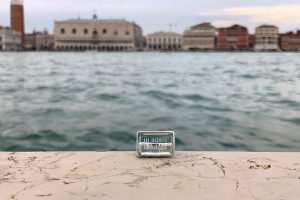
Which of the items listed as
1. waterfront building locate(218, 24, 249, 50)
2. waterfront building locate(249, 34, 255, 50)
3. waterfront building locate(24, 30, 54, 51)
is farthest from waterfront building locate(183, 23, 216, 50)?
waterfront building locate(24, 30, 54, 51)

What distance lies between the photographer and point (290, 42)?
120625mm

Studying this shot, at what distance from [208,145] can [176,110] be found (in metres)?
2.77

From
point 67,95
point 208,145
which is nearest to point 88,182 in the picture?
point 208,145

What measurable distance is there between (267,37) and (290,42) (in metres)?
5.69

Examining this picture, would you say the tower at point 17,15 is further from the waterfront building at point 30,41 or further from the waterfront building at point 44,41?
the waterfront building at point 44,41

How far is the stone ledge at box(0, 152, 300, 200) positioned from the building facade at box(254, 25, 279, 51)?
385ft

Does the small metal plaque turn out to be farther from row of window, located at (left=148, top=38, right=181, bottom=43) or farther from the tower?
row of window, located at (left=148, top=38, right=181, bottom=43)

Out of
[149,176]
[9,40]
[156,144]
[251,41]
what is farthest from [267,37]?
[149,176]

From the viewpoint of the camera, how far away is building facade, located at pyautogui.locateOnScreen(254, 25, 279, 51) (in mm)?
118500

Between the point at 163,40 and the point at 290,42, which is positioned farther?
the point at 290,42

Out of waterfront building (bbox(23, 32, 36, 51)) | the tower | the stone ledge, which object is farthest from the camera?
waterfront building (bbox(23, 32, 36, 51))

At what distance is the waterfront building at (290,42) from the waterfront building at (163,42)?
922 inches

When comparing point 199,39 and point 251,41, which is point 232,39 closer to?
point 199,39

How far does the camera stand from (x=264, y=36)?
119 metres
